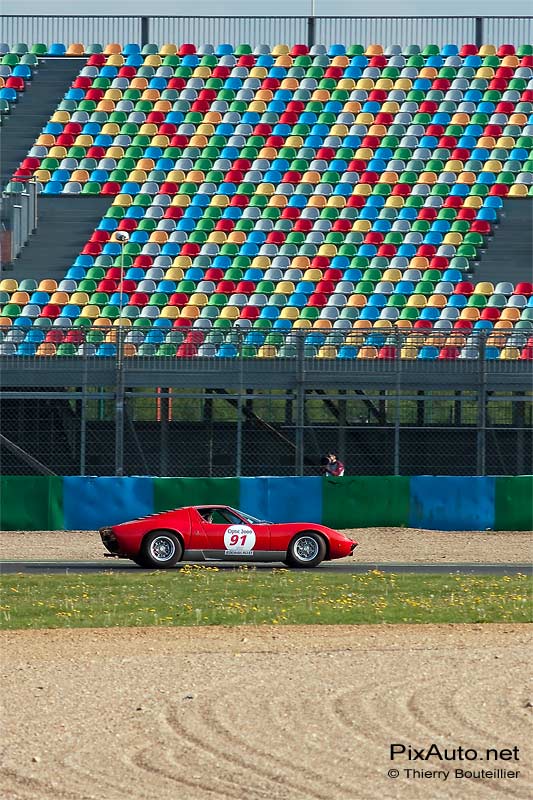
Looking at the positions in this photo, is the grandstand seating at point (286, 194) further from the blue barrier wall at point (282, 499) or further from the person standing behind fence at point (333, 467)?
the blue barrier wall at point (282, 499)

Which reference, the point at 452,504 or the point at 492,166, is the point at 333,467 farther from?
the point at 492,166

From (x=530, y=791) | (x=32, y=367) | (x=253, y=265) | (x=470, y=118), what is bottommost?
(x=530, y=791)

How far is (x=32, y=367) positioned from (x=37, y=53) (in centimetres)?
1466

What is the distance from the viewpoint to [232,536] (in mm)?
19234

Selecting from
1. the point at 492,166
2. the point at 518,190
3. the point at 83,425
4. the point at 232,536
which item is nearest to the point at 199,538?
the point at 232,536

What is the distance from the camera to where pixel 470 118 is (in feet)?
118

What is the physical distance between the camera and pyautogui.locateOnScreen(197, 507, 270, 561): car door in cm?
1923

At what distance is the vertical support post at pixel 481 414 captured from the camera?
84.1 feet

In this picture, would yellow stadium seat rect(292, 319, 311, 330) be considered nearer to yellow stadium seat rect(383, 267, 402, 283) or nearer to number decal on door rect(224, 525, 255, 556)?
yellow stadium seat rect(383, 267, 402, 283)

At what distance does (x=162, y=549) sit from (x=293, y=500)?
18.2ft

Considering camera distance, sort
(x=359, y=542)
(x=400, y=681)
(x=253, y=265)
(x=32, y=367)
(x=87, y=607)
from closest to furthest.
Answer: (x=400, y=681), (x=87, y=607), (x=359, y=542), (x=32, y=367), (x=253, y=265)

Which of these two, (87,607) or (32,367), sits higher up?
(32,367)

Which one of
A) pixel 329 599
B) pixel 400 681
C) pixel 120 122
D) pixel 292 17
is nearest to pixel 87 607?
pixel 329 599

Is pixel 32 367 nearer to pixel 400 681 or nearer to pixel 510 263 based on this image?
pixel 510 263
